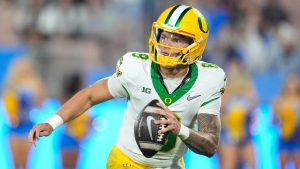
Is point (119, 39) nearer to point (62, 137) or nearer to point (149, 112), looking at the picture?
point (62, 137)

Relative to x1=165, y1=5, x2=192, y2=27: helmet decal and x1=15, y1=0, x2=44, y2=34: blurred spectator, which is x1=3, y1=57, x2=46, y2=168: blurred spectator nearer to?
x1=15, y1=0, x2=44, y2=34: blurred spectator

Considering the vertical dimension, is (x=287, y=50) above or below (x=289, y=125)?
above

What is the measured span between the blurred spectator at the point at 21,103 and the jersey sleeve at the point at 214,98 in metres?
4.98

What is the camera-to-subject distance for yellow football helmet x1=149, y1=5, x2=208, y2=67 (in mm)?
5625

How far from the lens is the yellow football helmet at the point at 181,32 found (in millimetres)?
5625

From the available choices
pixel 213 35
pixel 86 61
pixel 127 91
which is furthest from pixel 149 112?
pixel 213 35

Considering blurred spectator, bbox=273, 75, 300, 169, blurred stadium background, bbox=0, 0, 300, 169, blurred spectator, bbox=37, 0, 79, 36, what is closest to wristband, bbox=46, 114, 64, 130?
blurred stadium background, bbox=0, 0, 300, 169

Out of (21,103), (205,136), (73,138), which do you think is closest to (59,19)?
(21,103)

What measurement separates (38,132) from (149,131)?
29.3 inches

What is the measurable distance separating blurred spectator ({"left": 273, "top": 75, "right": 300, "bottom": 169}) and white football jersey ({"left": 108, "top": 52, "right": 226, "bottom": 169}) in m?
5.41

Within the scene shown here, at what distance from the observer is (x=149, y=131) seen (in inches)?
209

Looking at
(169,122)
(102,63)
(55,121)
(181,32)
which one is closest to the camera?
(169,122)

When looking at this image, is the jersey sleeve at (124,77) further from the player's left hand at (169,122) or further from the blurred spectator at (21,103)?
the blurred spectator at (21,103)

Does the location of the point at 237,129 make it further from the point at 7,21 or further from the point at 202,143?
the point at 202,143
